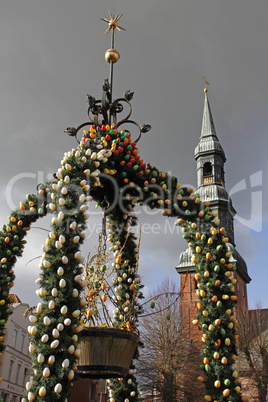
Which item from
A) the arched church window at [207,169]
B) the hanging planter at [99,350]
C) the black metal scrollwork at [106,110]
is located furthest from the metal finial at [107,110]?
the arched church window at [207,169]

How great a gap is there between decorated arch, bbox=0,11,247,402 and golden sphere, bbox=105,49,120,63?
0.82 meters

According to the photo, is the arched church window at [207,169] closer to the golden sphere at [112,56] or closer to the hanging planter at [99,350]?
the golden sphere at [112,56]

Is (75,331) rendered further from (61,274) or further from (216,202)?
(216,202)

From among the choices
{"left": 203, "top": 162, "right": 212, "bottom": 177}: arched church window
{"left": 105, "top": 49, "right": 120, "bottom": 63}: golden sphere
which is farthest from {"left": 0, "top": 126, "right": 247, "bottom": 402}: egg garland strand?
{"left": 203, "top": 162, "right": 212, "bottom": 177}: arched church window

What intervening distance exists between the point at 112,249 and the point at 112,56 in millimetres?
3196

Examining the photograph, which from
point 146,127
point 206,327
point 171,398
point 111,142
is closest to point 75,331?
point 206,327

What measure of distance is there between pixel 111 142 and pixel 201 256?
2.05 metres

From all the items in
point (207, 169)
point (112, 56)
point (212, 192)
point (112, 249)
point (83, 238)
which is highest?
point (207, 169)

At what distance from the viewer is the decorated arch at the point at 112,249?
4027 millimetres

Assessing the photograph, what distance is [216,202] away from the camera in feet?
139

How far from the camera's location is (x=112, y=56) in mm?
6578

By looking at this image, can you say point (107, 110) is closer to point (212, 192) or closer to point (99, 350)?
point (99, 350)

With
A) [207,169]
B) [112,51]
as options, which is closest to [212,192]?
[207,169]

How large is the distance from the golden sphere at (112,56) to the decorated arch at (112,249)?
2.68 ft
